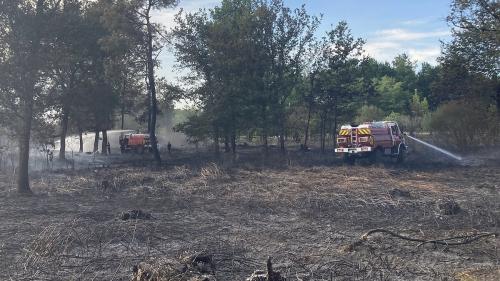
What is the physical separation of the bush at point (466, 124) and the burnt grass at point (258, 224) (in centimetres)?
1049

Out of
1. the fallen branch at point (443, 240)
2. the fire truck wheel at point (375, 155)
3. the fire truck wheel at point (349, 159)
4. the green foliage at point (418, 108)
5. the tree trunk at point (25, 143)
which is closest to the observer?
the fallen branch at point (443, 240)

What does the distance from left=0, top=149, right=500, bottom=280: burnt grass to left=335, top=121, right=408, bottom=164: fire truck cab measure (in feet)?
14.5

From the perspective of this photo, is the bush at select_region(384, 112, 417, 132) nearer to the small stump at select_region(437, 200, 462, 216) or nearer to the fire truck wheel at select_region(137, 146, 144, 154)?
the fire truck wheel at select_region(137, 146, 144, 154)

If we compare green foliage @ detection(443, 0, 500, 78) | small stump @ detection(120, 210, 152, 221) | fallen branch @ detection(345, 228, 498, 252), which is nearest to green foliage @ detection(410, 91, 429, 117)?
green foliage @ detection(443, 0, 500, 78)

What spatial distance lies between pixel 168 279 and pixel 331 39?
29.8m

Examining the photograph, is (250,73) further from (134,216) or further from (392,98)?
(392,98)

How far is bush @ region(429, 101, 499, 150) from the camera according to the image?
99.6ft

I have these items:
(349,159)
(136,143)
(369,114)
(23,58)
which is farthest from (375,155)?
(369,114)

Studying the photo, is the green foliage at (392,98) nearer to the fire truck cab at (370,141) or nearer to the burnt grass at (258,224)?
the fire truck cab at (370,141)

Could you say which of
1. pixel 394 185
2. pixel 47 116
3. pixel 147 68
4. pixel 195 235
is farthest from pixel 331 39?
pixel 195 235

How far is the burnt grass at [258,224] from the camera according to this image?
25.8 ft

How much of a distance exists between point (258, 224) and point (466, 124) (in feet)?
80.0

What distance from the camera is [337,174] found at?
2052 cm

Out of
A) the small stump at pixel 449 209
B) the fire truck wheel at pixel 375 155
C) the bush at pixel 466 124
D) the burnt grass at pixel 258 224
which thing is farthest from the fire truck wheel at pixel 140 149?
the small stump at pixel 449 209
